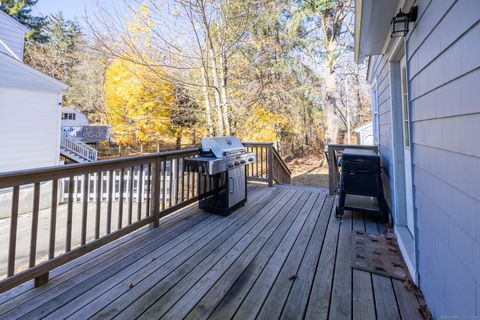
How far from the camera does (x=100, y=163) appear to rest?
90.1 inches

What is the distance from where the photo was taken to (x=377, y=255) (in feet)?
7.80

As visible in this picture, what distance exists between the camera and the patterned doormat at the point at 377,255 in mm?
2098

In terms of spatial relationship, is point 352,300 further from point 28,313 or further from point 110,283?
point 28,313

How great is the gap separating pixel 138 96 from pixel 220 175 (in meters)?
5.87

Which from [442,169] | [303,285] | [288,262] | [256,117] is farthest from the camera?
[256,117]

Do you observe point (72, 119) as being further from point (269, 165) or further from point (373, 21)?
point (373, 21)

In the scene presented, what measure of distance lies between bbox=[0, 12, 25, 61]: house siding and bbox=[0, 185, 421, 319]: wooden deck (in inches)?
413

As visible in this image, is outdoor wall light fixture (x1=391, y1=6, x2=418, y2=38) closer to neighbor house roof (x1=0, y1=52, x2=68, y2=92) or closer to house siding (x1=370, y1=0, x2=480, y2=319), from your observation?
house siding (x1=370, y1=0, x2=480, y2=319)

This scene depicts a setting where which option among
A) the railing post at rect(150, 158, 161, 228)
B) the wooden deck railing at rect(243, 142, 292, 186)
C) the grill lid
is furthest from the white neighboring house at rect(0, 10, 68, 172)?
the grill lid

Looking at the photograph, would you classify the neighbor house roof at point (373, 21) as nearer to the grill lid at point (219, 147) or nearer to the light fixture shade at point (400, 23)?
the light fixture shade at point (400, 23)

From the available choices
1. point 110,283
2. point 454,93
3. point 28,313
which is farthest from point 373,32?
point 28,313

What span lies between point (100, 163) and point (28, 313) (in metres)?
1.21

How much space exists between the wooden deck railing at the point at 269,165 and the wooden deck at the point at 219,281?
2.33 m

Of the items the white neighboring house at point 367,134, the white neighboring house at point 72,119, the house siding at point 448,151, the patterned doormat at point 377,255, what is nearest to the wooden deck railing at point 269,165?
the patterned doormat at point 377,255
